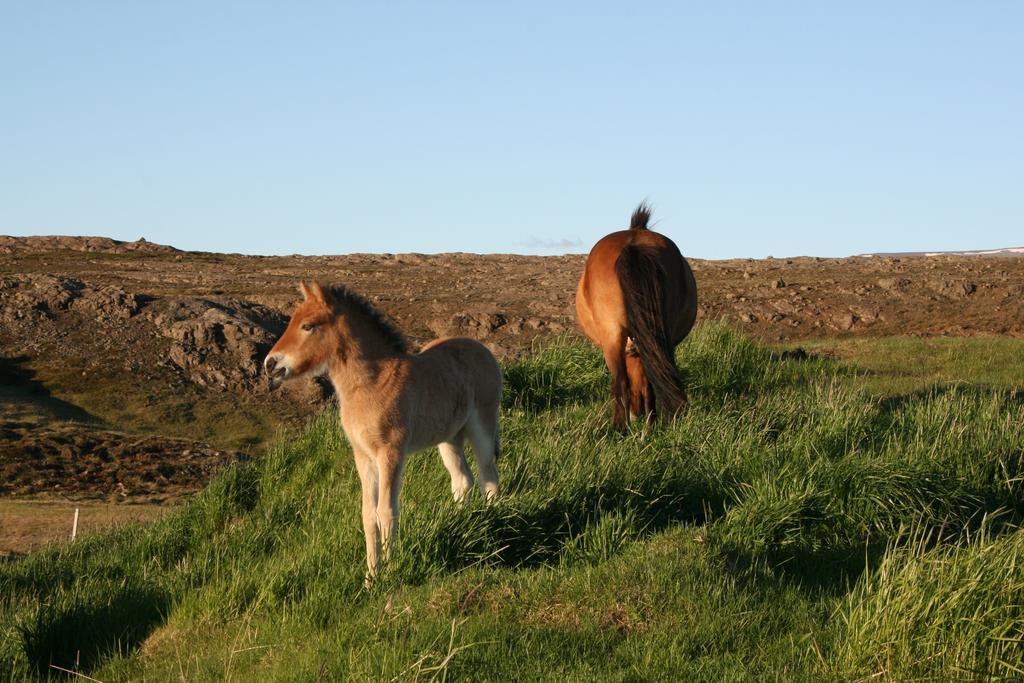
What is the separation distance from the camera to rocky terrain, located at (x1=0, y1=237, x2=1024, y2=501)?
16.6m

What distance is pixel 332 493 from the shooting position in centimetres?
900

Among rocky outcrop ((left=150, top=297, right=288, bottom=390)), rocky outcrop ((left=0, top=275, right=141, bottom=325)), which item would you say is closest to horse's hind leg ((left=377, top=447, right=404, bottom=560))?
rocky outcrop ((left=150, top=297, right=288, bottom=390))

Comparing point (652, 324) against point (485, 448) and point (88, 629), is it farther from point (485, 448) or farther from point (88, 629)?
point (88, 629)

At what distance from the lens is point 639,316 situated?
33.6 ft

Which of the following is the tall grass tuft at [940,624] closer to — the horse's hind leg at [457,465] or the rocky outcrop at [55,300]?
the horse's hind leg at [457,465]

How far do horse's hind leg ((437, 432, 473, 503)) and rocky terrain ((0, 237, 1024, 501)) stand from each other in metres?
8.18

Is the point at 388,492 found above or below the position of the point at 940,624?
above

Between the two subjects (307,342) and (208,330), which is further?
(208,330)

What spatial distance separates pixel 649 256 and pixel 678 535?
13.9 feet

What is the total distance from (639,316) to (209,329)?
13.2 metres

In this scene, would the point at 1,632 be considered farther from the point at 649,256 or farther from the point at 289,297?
the point at 289,297

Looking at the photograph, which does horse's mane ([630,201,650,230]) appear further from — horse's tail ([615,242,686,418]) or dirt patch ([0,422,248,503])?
dirt patch ([0,422,248,503])

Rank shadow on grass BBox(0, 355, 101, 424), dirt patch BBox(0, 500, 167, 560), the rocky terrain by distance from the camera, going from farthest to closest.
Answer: shadow on grass BBox(0, 355, 101, 424) → the rocky terrain → dirt patch BBox(0, 500, 167, 560)

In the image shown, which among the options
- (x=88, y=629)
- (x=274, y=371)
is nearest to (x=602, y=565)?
(x=274, y=371)
